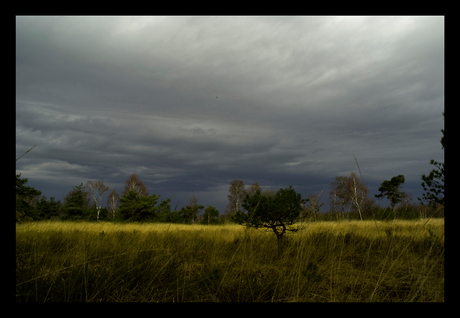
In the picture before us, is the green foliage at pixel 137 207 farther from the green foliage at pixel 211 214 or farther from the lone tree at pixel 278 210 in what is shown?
the lone tree at pixel 278 210

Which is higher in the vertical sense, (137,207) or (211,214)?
(137,207)

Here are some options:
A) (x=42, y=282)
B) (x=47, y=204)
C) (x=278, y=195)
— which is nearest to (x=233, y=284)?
(x=42, y=282)

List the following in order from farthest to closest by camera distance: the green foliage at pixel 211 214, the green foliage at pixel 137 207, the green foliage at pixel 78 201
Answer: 1. the green foliage at pixel 211 214
2. the green foliage at pixel 137 207
3. the green foliage at pixel 78 201

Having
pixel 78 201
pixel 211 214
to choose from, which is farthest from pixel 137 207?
pixel 78 201

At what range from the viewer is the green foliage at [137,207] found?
18891 millimetres

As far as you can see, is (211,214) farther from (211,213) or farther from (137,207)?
(137,207)

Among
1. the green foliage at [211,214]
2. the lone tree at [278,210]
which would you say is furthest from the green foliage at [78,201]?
the green foliage at [211,214]

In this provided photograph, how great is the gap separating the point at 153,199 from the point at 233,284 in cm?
1877

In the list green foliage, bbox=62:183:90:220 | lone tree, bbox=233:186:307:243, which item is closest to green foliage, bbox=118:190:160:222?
green foliage, bbox=62:183:90:220

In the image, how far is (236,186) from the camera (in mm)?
29203

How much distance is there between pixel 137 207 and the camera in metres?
18.7

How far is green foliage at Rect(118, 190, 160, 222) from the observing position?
1889cm

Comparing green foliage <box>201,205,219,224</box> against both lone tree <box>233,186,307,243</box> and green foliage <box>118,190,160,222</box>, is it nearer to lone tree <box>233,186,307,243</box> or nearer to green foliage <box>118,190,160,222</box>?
green foliage <box>118,190,160,222</box>
